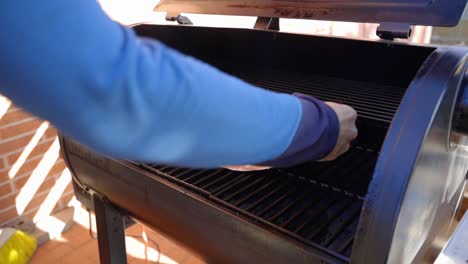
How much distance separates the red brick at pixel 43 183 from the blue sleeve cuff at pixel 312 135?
4.82 ft

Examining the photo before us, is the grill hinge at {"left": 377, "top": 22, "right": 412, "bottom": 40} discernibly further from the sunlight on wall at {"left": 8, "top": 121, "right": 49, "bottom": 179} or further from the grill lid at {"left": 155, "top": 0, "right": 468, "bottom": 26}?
the sunlight on wall at {"left": 8, "top": 121, "right": 49, "bottom": 179}

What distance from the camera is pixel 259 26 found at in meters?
0.89

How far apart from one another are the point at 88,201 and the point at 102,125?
77 centimetres

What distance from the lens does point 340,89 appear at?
0.76m

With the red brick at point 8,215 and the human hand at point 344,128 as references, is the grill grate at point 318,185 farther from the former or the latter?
the red brick at point 8,215

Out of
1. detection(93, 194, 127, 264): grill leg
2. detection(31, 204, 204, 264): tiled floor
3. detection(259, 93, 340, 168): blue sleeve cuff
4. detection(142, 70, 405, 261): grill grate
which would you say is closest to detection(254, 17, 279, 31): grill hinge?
detection(142, 70, 405, 261): grill grate

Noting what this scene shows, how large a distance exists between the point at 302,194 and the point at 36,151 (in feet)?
4.56

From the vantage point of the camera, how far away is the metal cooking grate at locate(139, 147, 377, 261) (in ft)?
1.80

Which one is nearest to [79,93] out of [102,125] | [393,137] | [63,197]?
[102,125]

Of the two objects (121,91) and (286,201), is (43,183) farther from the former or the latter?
(121,91)

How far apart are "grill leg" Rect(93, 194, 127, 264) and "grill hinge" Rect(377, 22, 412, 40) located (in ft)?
2.20

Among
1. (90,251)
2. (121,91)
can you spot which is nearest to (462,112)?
(121,91)

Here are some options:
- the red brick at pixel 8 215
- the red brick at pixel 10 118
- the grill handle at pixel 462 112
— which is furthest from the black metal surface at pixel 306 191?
the red brick at pixel 8 215

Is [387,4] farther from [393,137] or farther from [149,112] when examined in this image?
[149,112]
